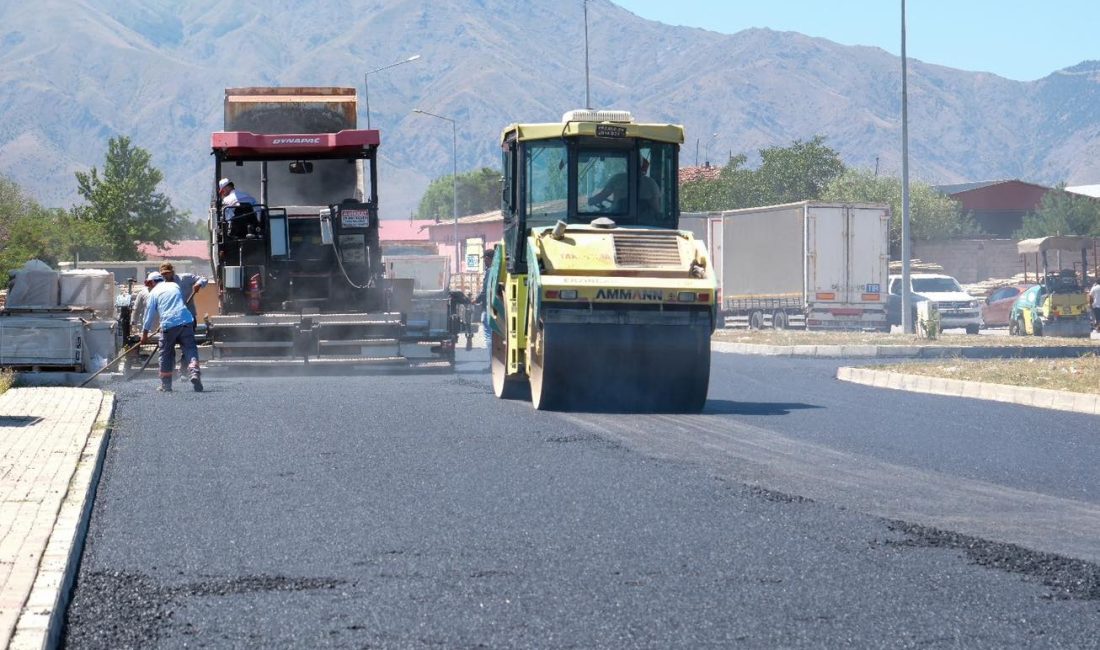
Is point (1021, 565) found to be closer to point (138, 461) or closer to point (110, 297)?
point (138, 461)

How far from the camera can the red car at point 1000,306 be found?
135ft

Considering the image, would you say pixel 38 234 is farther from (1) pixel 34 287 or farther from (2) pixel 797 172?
(2) pixel 797 172

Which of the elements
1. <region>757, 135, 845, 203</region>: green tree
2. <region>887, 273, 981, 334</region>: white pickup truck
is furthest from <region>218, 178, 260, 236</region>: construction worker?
<region>757, 135, 845, 203</region>: green tree

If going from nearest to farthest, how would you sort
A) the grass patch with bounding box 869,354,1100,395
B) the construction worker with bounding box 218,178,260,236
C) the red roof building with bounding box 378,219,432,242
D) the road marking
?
the road marking, the grass patch with bounding box 869,354,1100,395, the construction worker with bounding box 218,178,260,236, the red roof building with bounding box 378,219,432,242

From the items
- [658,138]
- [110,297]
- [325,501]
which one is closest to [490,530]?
[325,501]

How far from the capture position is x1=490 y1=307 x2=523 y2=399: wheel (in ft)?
53.5

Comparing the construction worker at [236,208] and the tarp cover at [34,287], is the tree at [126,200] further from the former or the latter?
the construction worker at [236,208]

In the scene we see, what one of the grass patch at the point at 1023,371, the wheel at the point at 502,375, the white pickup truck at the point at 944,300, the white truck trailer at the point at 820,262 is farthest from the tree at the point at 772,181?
the wheel at the point at 502,375

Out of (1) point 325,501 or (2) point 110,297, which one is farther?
(2) point 110,297

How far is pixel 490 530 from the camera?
8.31m

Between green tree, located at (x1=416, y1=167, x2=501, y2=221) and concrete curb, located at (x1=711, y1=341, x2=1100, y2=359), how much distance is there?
88393 mm

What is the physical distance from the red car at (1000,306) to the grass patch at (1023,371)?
18.6 m

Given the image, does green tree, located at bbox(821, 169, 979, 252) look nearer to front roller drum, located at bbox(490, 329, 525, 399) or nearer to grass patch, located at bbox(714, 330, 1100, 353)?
grass patch, located at bbox(714, 330, 1100, 353)

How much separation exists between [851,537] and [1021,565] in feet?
3.19
